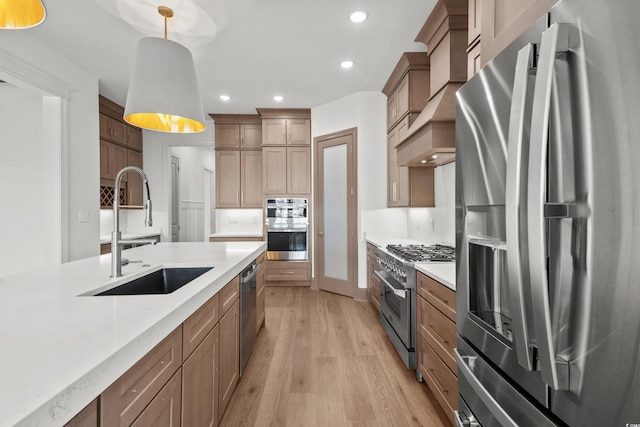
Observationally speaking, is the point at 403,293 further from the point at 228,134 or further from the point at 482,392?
the point at 228,134

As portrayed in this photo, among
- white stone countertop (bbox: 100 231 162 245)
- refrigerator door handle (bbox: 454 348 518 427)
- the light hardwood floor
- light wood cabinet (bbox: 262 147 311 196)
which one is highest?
light wood cabinet (bbox: 262 147 311 196)

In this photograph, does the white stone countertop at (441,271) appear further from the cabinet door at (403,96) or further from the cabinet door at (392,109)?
the cabinet door at (392,109)

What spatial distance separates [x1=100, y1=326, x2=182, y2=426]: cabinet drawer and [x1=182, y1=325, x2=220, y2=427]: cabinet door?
136mm

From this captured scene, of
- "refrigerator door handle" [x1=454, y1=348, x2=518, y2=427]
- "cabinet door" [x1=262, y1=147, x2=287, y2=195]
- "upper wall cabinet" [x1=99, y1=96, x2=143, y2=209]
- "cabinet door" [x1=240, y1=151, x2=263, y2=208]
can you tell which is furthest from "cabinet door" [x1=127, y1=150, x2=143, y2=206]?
"refrigerator door handle" [x1=454, y1=348, x2=518, y2=427]

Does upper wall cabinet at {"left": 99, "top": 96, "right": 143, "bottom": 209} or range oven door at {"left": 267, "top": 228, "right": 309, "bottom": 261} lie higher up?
upper wall cabinet at {"left": 99, "top": 96, "right": 143, "bottom": 209}

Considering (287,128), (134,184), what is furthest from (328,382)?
(134,184)

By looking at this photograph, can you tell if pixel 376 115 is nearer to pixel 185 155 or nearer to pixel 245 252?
pixel 245 252

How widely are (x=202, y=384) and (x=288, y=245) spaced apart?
343 cm

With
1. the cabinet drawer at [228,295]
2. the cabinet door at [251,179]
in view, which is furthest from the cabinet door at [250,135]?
the cabinet drawer at [228,295]

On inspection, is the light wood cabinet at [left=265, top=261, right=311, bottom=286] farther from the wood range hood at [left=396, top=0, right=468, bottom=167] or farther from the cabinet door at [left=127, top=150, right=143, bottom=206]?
the wood range hood at [left=396, top=0, right=468, bottom=167]

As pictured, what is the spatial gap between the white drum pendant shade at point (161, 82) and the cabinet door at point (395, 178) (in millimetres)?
2280

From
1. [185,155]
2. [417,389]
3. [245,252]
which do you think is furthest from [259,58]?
[185,155]

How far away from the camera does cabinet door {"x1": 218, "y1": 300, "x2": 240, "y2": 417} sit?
1.63 metres

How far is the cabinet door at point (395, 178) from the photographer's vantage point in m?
3.34
